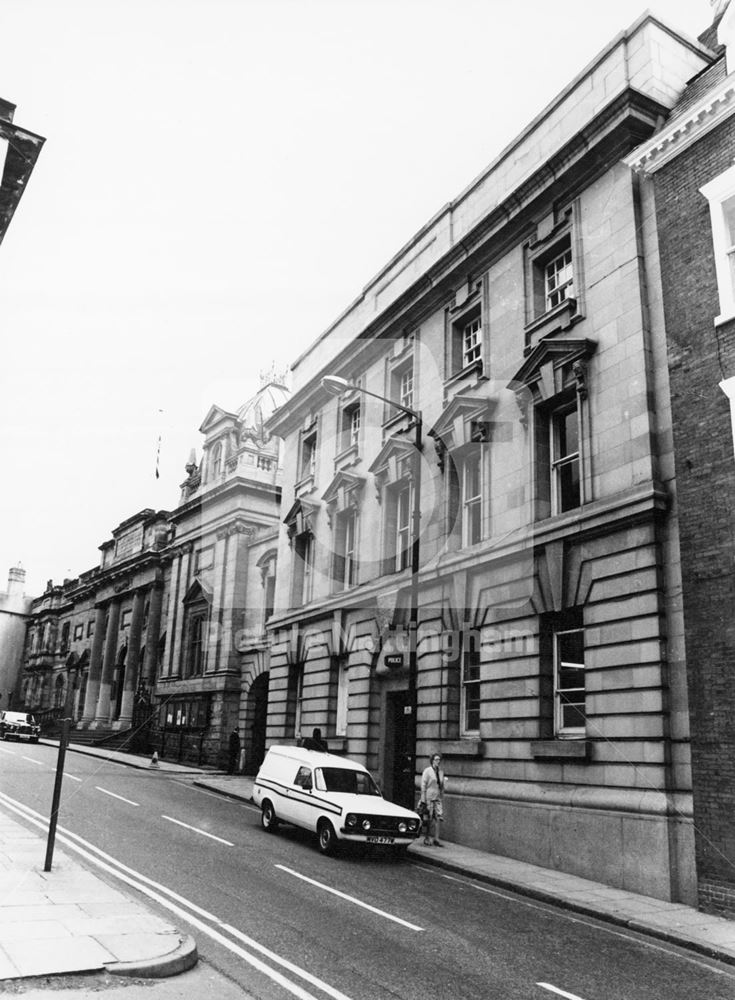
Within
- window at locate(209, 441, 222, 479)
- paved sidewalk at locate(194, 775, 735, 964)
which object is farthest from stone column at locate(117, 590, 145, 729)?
paved sidewalk at locate(194, 775, 735, 964)

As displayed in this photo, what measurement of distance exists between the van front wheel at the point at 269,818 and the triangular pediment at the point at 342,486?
1035cm

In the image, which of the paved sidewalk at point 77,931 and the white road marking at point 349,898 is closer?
the paved sidewalk at point 77,931

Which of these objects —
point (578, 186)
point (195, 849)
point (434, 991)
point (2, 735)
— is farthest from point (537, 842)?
point (2, 735)

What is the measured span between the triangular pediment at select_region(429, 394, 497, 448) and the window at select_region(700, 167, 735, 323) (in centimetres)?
634

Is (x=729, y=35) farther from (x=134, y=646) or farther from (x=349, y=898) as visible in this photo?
(x=134, y=646)

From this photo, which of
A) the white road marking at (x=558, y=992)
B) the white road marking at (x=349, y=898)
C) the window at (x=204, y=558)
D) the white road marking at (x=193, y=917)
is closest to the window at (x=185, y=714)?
the window at (x=204, y=558)

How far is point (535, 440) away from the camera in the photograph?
702 inches

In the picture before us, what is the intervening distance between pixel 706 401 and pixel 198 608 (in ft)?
120

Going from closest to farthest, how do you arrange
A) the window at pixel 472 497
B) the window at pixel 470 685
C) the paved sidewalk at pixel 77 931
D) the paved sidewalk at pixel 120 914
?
1. the paved sidewalk at pixel 77 931
2. the paved sidewalk at pixel 120 914
3. the window at pixel 470 685
4. the window at pixel 472 497

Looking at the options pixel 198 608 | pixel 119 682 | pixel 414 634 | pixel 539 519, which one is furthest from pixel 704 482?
pixel 119 682

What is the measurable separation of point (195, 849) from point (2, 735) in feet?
134

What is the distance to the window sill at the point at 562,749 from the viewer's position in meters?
15.0

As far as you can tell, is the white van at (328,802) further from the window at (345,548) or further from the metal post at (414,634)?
the window at (345,548)

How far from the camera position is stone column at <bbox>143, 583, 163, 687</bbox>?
5279 cm
